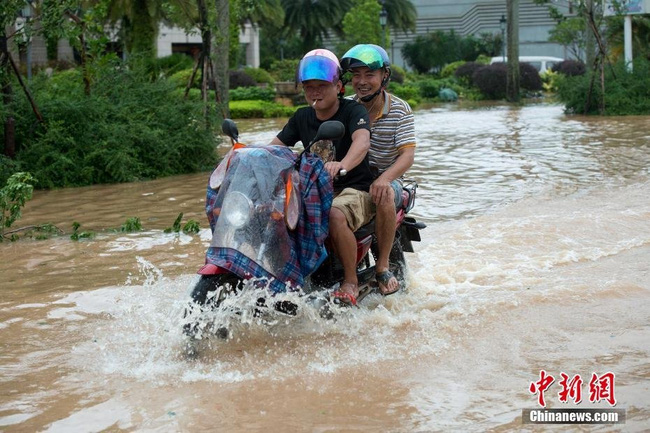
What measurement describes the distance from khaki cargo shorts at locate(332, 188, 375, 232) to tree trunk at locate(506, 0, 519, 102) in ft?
103

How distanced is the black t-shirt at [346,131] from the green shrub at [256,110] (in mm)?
25268

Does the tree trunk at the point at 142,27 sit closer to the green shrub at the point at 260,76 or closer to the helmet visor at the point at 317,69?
the green shrub at the point at 260,76

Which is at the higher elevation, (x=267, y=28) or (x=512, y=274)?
(x=267, y=28)

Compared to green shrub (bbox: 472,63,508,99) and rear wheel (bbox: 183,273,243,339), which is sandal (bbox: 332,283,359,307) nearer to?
rear wheel (bbox: 183,273,243,339)

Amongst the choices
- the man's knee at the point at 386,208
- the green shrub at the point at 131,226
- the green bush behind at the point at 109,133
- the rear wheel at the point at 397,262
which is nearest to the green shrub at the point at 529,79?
the green bush behind at the point at 109,133

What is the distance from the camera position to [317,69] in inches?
241

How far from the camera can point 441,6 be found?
7731 centimetres

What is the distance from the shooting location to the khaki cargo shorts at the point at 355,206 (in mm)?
6008

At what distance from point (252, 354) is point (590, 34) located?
27.4 m

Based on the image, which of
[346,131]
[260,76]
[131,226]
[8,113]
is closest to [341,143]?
[346,131]

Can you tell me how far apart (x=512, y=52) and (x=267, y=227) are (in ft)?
109

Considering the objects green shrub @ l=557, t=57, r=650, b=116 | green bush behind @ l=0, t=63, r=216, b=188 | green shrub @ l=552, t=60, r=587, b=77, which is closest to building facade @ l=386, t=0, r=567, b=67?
green shrub @ l=552, t=60, r=587, b=77

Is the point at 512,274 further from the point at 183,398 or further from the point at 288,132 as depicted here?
the point at 183,398

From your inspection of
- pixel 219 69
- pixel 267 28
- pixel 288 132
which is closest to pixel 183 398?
pixel 288 132
